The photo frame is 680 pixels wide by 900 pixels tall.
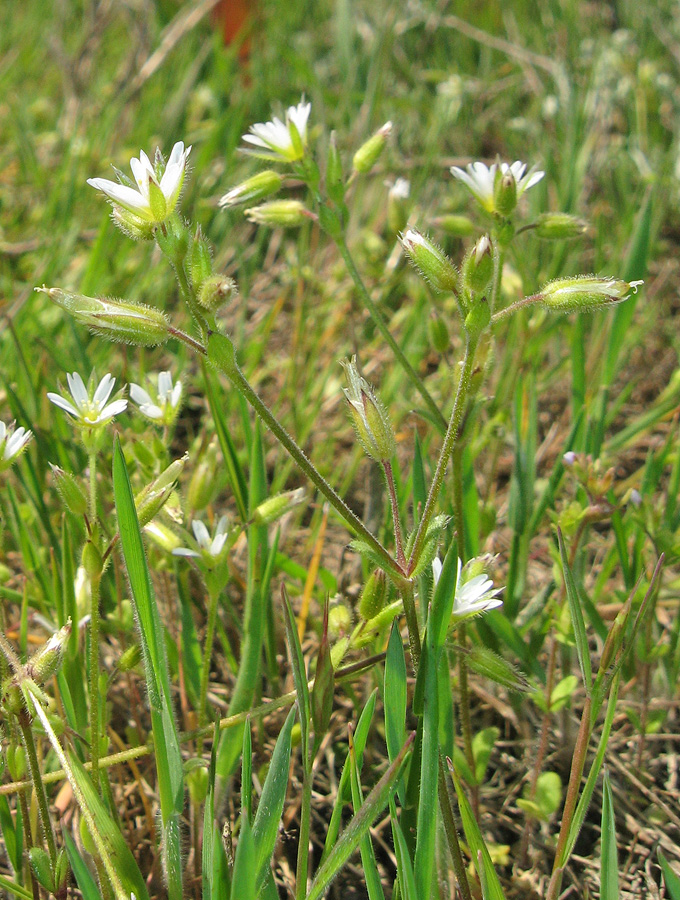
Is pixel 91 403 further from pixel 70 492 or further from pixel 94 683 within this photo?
pixel 94 683

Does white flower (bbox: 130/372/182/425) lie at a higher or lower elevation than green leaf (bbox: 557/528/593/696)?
higher

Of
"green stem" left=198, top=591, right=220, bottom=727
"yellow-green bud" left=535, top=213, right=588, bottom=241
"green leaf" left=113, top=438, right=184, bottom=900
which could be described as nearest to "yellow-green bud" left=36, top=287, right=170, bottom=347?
"green leaf" left=113, top=438, right=184, bottom=900

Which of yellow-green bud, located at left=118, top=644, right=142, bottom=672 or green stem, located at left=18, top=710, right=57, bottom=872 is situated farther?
yellow-green bud, located at left=118, top=644, right=142, bottom=672

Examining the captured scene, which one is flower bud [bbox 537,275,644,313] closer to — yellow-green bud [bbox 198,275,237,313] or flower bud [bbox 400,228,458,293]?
flower bud [bbox 400,228,458,293]

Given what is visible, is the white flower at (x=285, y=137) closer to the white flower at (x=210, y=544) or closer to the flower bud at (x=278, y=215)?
the flower bud at (x=278, y=215)

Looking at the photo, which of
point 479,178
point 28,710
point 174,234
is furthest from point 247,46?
point 28,710

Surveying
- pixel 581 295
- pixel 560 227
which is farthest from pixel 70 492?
pixel 560 227
